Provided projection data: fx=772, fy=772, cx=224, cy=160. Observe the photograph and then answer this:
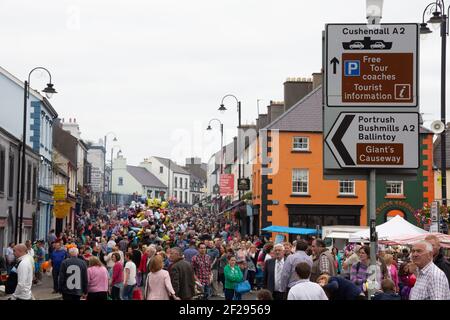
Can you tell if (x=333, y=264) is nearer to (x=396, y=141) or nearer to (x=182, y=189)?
(x=396, y=141)

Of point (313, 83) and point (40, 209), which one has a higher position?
point (313, 83)

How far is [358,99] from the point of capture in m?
9.38

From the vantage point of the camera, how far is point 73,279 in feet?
50.1

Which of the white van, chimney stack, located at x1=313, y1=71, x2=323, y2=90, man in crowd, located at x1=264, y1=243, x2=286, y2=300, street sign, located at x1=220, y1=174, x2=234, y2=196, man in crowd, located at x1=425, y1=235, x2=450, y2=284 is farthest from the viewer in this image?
street sign, located at x1=220, y1=174, x2=234, y2=196

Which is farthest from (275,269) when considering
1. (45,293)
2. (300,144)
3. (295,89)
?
(295,89)

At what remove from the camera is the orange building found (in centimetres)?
4312

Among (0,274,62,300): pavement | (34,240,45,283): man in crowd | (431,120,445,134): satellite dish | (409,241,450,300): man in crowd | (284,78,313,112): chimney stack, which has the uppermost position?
(284,78,313,112): chimney stack

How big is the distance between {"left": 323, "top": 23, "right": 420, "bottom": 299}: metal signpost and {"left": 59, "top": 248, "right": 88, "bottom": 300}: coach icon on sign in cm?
756

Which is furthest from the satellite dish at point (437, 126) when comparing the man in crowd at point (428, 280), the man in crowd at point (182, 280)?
the man in crowd at point (428, 280)

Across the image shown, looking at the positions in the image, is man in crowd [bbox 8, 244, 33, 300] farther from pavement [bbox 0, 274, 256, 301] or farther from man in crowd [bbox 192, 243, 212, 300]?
pavement [bbox 0, 274, 256, 301]

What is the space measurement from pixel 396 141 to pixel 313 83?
124 ft

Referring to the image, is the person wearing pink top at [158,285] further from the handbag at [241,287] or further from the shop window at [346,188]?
the shop window at [346,188]

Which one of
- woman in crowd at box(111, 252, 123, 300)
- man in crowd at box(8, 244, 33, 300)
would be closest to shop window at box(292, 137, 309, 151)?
woman in crowd at box(111, 252, 123, 300)
